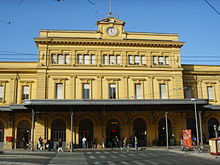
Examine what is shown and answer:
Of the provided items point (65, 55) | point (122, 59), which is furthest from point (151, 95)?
point (65, 55)

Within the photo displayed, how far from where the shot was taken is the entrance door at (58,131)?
110 feet

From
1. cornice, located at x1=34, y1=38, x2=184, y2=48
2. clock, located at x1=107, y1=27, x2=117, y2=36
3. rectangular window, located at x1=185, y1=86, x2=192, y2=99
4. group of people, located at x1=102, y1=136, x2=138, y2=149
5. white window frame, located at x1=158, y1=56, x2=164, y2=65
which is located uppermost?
clock, located at x1=107, y1=27, x2=117, y2=36

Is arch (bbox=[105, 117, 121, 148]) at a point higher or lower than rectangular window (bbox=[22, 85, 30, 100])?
lower

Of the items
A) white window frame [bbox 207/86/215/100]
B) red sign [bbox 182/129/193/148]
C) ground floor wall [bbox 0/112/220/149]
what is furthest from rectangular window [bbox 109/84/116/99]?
white window frame [bbox 207/86/215/100]

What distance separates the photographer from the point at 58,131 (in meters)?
33.8

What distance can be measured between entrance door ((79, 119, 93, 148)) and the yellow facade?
21 centimetres

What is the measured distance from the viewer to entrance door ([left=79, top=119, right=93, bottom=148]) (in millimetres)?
34219

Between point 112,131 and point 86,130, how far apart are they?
351cm

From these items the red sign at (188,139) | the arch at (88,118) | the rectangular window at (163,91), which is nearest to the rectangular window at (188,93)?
the rectangular window at (163,91)

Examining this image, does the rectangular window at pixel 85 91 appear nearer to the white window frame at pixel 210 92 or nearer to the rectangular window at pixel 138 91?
the rectangular window at pixel 138 91

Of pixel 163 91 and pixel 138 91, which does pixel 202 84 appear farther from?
pixel 138 91

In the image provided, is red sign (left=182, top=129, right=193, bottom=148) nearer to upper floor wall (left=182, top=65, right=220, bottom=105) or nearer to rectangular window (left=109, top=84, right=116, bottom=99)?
rectangular window (left=109, top=84, right=116, bottom=99)

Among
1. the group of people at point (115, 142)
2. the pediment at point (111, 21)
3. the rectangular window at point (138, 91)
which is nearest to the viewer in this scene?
the group of people at point (115, 142)

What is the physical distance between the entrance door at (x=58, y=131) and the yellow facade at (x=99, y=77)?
0.40m
